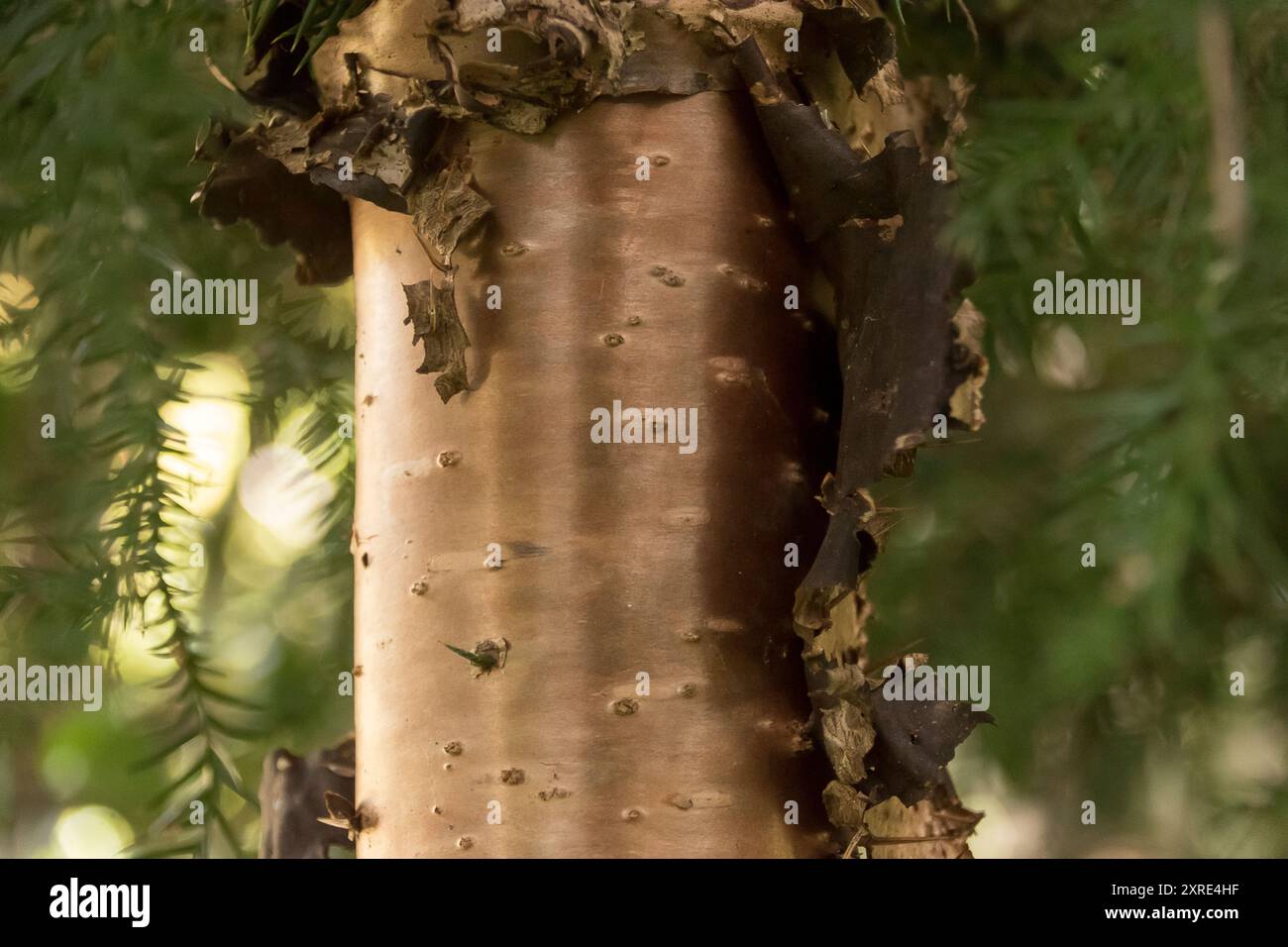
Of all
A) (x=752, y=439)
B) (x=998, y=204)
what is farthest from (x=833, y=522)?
(x=998, y=204)

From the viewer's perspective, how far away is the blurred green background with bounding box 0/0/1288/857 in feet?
1.41

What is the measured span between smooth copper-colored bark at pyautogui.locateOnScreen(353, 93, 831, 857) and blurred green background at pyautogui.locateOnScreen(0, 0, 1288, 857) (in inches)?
2.7

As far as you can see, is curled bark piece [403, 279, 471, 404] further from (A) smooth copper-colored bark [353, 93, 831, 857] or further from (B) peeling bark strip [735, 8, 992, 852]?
(B) peeling bark strip [735, 8, 992, 852]

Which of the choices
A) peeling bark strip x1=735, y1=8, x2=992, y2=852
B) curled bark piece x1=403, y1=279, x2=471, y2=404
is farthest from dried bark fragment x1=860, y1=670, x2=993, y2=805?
curled bark piece x1=403, y1=279, x2=471, y2=404

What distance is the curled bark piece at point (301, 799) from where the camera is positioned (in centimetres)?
47

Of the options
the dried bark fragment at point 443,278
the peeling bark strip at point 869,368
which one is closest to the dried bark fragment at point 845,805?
the peeling bark strip at point 869,368

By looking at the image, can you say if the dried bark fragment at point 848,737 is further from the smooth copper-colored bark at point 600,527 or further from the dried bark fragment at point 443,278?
the dried bark fragment at point 443,278

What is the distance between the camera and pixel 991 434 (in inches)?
23.9

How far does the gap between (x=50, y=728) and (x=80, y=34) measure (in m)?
0.54

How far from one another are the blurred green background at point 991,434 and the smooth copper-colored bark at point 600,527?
0.23ft

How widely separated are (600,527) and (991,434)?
Result: 0.31 m

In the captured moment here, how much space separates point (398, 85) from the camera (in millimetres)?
377
